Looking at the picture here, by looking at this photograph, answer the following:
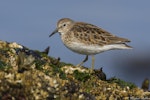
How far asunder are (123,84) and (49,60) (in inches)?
111

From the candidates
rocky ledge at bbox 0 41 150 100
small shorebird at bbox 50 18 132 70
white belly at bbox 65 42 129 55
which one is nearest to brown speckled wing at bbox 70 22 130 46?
small shorebird at bbox 50 18 132 70

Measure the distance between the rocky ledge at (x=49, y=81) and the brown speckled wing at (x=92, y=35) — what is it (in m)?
1.72

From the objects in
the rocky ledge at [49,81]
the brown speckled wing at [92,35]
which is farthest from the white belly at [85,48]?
the rocky ledge at [49,81]

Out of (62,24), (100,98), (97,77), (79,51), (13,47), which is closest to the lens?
(100,98)

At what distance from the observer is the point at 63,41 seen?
77.3ft

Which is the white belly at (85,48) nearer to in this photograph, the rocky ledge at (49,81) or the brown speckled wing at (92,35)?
the brown speckled wing at (92,35)

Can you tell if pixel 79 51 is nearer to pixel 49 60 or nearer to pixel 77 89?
pixel 49 60

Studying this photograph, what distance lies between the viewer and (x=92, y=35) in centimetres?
2327

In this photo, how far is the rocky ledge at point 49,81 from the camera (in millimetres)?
13359

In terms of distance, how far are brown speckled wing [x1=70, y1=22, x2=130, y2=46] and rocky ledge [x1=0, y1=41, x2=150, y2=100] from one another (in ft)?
5.64

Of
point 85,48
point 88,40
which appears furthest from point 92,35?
point 85,48

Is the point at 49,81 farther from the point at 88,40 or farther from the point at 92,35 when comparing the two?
the point at 92,35

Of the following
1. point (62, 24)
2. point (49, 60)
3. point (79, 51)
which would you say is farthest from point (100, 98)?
point (62, 24)

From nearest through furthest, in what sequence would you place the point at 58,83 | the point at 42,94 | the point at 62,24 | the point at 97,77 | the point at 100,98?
the point at 42,94
the point at 58,83
the point at 100,98
the point at 97,77
the point at 62,24
